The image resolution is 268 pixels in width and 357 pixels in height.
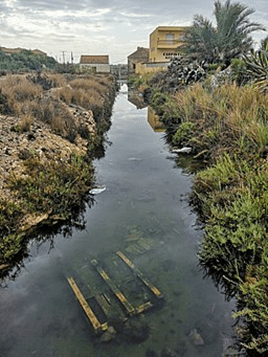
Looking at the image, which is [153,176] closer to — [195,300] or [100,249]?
[100,249]

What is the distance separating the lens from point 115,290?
11.8 feet

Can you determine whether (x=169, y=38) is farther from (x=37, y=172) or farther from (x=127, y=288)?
(x=127, y=288)

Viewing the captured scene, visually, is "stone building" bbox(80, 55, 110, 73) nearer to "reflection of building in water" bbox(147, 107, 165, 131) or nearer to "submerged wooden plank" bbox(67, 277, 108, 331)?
"reflection of building in water" bbox(147, 107, 165, 131)

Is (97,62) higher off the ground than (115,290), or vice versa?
(97,62)

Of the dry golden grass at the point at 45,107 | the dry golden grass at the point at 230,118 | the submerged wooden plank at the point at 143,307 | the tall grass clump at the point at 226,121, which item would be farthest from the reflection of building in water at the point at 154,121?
the submerged wooden plank at the point at 143,307

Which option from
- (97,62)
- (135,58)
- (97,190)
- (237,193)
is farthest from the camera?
(97,62)

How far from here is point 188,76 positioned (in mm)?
15844

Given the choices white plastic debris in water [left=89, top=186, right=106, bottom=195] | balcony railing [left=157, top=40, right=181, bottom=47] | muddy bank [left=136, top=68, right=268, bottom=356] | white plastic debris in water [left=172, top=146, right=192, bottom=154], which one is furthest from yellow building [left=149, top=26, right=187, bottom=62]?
white plastic debris in water [left=89, top=186, right=106, bottom=195]

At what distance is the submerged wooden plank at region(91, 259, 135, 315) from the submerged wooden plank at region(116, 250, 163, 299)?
0.36 meters

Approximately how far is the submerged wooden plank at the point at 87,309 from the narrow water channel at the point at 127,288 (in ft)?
0.20

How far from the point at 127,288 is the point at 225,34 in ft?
59.2

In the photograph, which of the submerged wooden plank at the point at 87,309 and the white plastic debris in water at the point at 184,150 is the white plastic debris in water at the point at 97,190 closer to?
the submerged wooden plank at the point at 87,309

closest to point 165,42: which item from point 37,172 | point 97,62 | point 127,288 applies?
point 97,62

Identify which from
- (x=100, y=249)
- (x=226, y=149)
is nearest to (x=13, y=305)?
(x=100, y=249)
